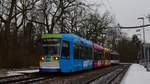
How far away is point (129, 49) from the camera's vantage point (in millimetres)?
137250

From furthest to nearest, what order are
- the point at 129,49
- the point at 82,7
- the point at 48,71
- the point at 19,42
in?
the point at 129,49, the point at 82,7, the point at 19,42, the point at 48,71

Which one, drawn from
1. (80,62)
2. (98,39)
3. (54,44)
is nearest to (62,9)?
(80,62)

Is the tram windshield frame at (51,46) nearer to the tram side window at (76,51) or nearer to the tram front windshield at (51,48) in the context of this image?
the tram front windshield at (51,48)

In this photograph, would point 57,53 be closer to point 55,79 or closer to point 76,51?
point 55,79

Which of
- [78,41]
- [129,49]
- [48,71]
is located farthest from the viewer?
[129,49]

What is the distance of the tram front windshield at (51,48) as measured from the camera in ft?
90.1

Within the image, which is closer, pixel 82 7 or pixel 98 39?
pixel 82 7

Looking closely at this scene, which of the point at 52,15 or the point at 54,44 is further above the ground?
the point at 52,15

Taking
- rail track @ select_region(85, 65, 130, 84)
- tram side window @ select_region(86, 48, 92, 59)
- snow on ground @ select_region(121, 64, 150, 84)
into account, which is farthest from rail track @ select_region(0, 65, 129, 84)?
tram side window @ select_region(86, 48, 92, 59)

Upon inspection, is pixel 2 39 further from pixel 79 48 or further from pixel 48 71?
pixel 48 71

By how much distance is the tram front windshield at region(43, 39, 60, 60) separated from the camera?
27.5m

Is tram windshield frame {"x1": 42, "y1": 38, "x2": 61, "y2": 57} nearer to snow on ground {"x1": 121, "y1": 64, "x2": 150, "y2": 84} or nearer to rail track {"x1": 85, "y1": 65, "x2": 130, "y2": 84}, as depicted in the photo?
rail track {"x1": 85, "y1": 65, "x2": 130, "y2": 84}

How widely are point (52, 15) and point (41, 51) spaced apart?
1123 inches

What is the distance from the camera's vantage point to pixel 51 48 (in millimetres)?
27703
